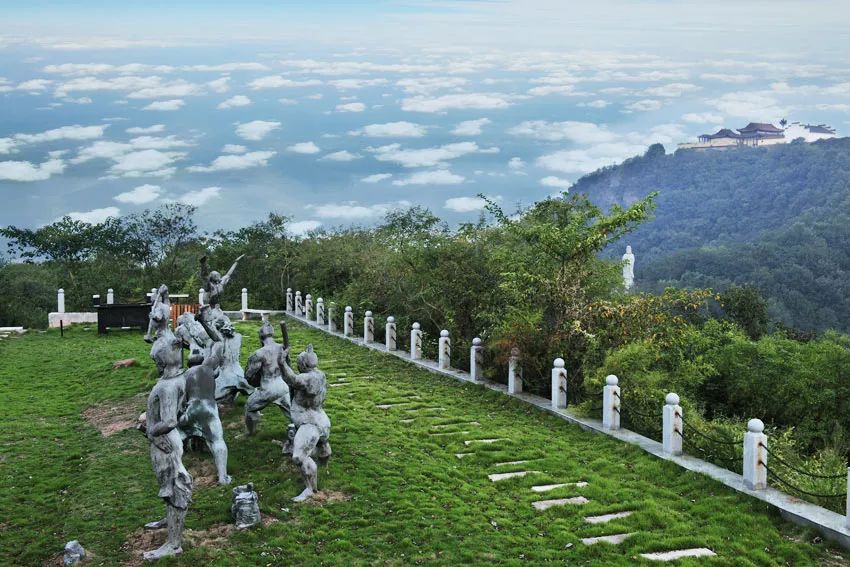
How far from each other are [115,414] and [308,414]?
6208 millimetres

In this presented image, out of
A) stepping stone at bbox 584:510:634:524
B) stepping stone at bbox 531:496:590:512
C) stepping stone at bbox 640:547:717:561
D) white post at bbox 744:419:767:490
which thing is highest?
white post at bbox 744:419:767:490

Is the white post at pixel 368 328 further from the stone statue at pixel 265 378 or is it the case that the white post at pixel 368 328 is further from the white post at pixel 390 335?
the stone statue at pixel 265 378

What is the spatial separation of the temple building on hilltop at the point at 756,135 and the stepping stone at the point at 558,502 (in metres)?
85.0

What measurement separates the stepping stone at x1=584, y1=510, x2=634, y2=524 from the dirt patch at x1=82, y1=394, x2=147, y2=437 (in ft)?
26.6

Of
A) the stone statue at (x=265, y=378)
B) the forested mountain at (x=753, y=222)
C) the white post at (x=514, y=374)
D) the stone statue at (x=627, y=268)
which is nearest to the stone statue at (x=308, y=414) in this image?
the stone statue at (x=265, y=378)

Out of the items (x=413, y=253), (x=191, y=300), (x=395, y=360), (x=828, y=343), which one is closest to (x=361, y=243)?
(x=191, y=300)

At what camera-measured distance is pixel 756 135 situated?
9450cm

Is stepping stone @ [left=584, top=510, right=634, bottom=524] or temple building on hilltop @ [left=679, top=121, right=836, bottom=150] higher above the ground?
temple building on hilltop @ [left=679, top=121, right=836, bottom=150]

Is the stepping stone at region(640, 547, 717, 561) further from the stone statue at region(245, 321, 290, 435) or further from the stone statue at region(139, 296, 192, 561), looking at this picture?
the stone statue at region(245, 321, 290, 435)

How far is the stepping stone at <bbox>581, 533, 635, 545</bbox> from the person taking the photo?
33.3 ft

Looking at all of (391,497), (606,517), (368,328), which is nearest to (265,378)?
(391,497)

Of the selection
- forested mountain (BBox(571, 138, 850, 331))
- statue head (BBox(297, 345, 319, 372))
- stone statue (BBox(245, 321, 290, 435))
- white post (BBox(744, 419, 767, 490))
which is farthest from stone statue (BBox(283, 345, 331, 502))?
forested mountain (BBox(571, 138, 850, 331))

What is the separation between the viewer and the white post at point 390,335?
2356 cm

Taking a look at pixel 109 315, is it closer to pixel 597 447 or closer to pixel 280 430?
pixel 280 430
